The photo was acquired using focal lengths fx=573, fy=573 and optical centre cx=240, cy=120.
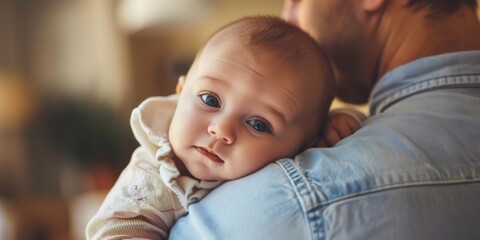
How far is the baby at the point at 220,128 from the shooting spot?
2.54 feet

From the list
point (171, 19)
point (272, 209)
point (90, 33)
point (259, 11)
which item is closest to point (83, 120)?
point (90, 33)

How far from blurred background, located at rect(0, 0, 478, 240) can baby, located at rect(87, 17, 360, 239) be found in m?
3.36

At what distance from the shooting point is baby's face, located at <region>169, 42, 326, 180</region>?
77 cm

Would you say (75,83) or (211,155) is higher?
(211,155)

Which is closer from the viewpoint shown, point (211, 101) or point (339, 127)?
point (211, 101)

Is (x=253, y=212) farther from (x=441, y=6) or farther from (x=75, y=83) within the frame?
(x=75, y=83)

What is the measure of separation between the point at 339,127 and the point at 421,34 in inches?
9.0

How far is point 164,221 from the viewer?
2.60ft

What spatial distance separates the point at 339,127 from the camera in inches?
35.8

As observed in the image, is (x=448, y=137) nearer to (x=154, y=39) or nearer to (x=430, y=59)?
(x=430, y=59)

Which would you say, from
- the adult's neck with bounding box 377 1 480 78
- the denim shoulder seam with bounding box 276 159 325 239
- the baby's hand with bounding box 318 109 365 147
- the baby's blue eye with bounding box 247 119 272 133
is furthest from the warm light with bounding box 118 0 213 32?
the denim shoulder seam with bounding box 276 159 325 239

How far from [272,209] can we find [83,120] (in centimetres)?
381

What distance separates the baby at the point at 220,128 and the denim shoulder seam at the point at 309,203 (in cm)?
11

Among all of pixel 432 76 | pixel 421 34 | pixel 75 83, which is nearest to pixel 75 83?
pixel 75 83
